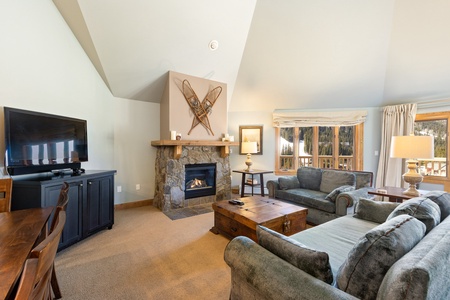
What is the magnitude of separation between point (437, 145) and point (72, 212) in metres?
6.61

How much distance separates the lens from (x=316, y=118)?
507cm

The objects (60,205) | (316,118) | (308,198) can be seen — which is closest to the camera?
(60,205)

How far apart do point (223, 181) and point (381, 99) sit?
405 centimetres

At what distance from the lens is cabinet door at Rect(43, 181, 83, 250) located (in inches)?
91.4

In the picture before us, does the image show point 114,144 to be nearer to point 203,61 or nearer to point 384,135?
point 203,61

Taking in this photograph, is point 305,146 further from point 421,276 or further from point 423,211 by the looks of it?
point 421,276

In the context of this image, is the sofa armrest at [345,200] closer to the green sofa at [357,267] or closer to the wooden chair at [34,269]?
the green sofa at [357,267]

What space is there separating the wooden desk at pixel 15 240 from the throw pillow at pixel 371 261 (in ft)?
4.57

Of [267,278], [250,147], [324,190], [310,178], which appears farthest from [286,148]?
[267,278]

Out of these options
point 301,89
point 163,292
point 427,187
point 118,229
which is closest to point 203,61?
point 301,89

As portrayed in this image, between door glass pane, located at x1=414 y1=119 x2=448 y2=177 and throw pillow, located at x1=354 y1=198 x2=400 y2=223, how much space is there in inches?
124

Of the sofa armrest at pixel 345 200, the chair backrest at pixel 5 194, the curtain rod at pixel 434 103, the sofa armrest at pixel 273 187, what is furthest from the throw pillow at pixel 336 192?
the chair backrest at pixel 5 194

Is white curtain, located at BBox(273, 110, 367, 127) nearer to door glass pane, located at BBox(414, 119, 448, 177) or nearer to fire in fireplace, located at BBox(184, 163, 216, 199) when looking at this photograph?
door glass pane, located at BBox(414, 119, 448, 177)

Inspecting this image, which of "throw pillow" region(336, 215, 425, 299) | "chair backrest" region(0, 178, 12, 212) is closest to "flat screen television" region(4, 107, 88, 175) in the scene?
"chair backrest" region(0, 178, 12, 212)
